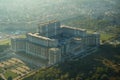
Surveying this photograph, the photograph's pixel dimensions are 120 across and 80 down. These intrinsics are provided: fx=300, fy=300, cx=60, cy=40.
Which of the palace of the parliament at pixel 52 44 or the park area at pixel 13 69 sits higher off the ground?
the palace of the parliament at pixel 52 44

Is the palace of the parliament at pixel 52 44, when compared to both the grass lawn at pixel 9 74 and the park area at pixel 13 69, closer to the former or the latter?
the park area at pixel 13 69

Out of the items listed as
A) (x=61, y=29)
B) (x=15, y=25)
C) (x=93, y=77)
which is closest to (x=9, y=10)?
(x=15, y=25)

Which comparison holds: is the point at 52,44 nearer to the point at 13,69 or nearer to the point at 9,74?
the point at 13,69

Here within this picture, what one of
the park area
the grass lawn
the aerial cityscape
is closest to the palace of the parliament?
the aerial cityscape

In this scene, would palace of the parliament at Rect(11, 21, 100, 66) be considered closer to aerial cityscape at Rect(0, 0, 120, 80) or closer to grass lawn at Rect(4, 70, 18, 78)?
aerial cityscape at Rect(0, 0, 120, 80)

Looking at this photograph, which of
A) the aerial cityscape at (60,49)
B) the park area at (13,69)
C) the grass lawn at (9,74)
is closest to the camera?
the aerial cityscape at (60,49)

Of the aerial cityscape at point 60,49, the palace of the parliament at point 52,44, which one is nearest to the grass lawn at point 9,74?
the aerial cityscape at point 60,49
